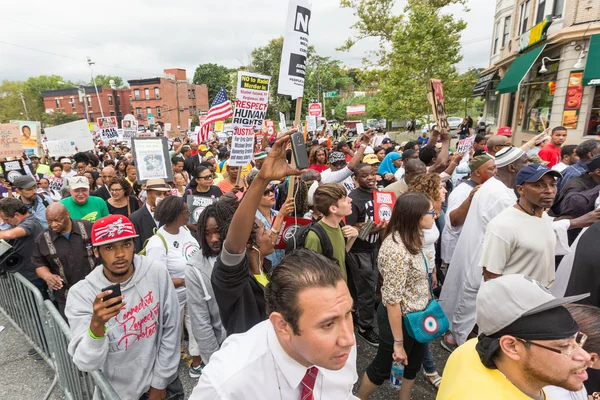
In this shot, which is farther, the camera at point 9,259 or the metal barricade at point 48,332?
the camera at point 9,259

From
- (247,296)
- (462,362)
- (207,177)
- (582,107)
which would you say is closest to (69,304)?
(247,296)

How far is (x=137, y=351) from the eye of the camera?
238cm

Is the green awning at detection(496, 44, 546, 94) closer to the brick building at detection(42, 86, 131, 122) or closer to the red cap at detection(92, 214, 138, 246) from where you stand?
the red cap at detection(92, 214, 138, 246)

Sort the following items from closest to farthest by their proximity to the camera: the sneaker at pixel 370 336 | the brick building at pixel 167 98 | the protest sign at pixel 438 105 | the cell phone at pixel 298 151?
the cell phone at pixel 298 151 → the sneaker at pixel 370 336 → the protest sign at pixel 438 105 → the brick building at pixel 167 98

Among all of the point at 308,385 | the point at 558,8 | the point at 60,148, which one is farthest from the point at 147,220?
the point at 558,8

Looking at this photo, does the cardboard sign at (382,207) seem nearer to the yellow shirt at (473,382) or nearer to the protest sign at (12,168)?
the yellow shirt at (473,382)

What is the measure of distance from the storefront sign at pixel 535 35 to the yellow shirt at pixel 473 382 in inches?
705

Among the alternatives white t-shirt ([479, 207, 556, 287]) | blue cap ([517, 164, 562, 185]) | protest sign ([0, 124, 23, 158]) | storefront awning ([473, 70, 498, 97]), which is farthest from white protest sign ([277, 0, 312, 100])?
storefront awning ([473, 70, 498, 97])

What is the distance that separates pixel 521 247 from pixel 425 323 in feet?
3.49

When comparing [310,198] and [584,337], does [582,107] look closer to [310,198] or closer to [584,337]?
[310,198]

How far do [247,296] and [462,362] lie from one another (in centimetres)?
124

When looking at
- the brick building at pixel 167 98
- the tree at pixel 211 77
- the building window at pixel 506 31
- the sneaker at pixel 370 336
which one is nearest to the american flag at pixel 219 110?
A: the sneaker at pixel 370 336

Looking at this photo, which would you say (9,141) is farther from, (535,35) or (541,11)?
(541,11)

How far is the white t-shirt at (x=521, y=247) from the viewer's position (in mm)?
2838
